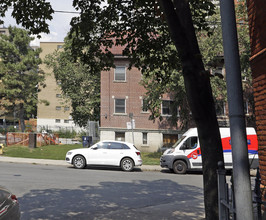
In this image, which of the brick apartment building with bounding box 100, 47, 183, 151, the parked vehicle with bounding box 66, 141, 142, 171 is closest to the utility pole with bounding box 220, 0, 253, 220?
the parked vehicle with bounding box 66, 141, 142, 171

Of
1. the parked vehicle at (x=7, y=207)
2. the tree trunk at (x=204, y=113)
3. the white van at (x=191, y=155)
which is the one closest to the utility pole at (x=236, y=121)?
the tree trunk at (x=204, y=113)

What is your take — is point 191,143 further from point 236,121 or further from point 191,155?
point 236,121

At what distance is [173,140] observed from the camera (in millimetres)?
29344

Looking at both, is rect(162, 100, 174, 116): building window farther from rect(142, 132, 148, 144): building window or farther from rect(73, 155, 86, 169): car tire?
rect(73, 155, 86, 169): car tire

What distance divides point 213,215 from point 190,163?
495 inches

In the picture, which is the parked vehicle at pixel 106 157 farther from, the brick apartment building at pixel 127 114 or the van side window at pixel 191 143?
the brick apartment building at pixel 127 114

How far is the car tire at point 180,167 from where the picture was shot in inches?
653

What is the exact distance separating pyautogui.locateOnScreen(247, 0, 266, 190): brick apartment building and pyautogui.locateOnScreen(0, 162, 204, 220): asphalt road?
251cm

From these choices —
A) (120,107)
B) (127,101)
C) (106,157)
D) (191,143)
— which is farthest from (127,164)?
(127,101)

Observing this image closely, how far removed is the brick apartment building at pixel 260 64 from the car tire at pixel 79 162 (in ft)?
41.2

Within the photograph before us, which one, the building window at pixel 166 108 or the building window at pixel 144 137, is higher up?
the building window at pixel 166 108

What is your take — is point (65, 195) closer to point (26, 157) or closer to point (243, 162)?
point (243, 162)

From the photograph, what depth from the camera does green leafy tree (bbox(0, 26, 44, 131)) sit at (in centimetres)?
4259

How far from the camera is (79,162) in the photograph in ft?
55.6
